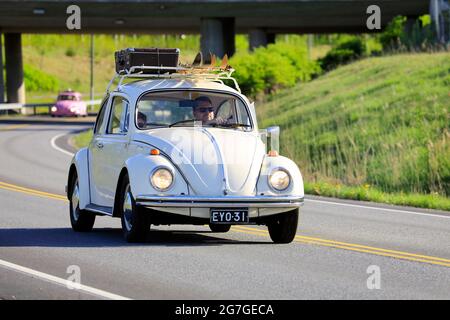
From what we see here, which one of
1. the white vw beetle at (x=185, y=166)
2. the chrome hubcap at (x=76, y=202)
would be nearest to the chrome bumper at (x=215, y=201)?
the white vw beetle at (x=185, y=166)

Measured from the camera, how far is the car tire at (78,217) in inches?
591

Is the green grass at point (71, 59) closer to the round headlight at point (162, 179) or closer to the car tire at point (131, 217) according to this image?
the car tire at point (131, 217)

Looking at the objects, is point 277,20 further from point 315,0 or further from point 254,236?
point 254,236

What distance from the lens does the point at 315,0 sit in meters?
53.1

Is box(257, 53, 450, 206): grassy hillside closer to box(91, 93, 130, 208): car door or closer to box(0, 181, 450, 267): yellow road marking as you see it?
box(0, 181, 450, 267): yellow road marking

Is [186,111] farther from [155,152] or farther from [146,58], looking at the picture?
[155,152]

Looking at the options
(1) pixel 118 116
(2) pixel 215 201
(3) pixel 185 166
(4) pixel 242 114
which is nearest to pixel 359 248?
(2) pixel 215 201

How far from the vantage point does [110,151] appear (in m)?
14.5

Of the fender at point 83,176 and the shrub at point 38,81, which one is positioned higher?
the shrub at point 38,81

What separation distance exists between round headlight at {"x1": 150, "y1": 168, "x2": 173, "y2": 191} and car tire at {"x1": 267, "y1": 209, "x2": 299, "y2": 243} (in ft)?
4.34

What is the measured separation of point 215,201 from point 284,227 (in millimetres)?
1057

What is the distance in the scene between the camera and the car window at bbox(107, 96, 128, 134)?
1457 centimetres

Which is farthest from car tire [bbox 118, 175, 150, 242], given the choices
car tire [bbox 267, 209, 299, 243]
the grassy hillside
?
the grassy hillside

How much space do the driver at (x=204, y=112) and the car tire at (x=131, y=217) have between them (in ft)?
4.13
